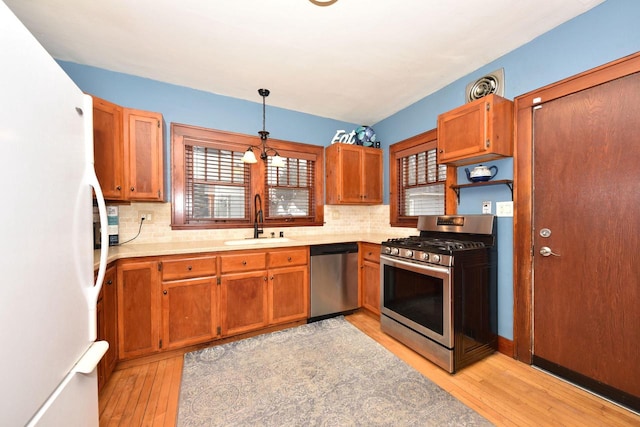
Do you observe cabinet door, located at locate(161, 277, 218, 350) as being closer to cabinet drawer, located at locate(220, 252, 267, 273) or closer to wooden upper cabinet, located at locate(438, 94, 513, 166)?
cabinet drawer, located at locate(220, 252, 267, 273)

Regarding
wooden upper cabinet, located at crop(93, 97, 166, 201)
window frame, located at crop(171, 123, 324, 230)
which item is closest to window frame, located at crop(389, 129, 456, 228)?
window frame, located at crop(171, 123, 324, 230)

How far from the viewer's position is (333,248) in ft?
9.77

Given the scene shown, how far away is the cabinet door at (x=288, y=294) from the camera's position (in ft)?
8.74

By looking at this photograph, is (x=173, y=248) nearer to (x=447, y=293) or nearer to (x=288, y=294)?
(x=288, y=294)

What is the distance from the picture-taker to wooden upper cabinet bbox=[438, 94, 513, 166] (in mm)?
2113

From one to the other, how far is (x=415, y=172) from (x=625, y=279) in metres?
2.06

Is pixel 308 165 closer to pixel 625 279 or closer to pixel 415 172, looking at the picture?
pixel 415 172

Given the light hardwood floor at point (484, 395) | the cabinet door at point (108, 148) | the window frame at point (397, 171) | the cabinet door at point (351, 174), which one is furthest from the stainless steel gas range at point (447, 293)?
the cabinet door at point (108, 148)

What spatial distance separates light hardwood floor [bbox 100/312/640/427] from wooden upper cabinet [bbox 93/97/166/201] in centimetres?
146

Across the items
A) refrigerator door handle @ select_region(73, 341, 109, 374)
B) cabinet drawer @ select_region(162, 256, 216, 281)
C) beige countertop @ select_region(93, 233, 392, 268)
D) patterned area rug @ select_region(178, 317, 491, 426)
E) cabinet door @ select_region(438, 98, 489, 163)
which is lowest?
patterned area rug @ select_region(178, 317, 491, 426)

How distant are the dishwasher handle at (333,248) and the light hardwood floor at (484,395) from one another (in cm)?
120

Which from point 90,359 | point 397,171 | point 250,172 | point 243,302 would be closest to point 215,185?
point 250,172

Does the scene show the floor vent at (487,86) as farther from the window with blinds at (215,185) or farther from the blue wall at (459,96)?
the window with blinds at (215,185)

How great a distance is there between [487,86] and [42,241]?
123 inches
